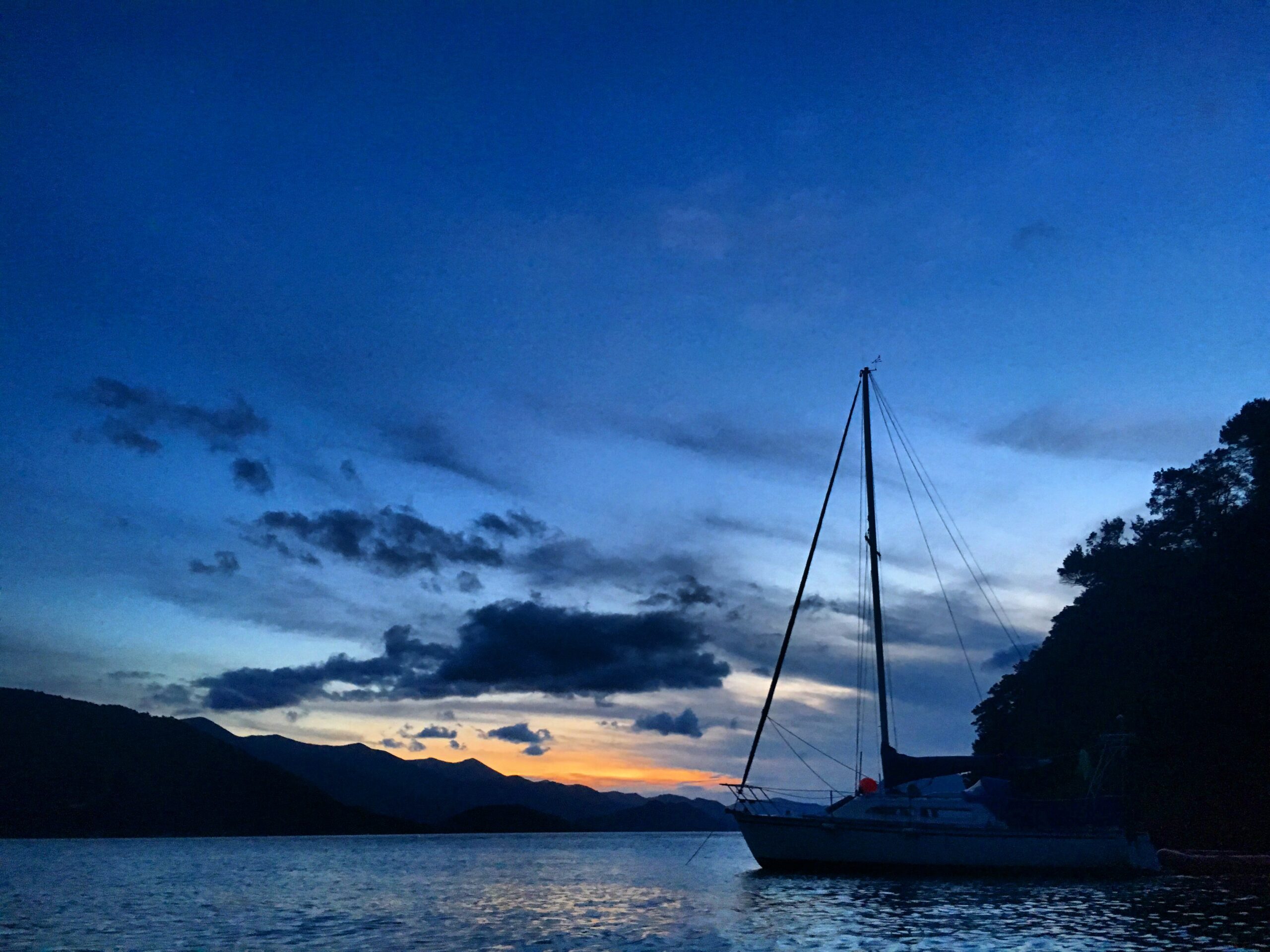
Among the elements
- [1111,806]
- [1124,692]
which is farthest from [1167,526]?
[1111,806]

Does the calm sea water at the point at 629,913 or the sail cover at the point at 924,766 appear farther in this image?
the sail cover at the point at 924,766

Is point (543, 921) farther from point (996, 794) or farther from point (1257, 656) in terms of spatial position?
point (1257, 656)

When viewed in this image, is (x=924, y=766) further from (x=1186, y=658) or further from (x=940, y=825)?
(x=1186, y=658)

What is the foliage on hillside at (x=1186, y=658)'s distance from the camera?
49.7 meters

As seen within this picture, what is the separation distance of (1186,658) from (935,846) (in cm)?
2320

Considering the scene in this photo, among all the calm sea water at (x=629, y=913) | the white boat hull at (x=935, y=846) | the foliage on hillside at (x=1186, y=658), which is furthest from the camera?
the foliage on hillside at (x=1186, y=658)

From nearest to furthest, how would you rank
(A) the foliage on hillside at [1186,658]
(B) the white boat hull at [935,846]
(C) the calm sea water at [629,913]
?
(C) the calm sea water at [629,913]
(B) the white boat hull at [935,846]
(A) the foliage on hillside at [1186,658]

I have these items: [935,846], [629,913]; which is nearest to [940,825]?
[935,846]

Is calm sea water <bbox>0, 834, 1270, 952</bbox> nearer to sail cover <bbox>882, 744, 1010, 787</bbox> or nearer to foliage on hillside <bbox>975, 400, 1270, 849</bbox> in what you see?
sail cover <bbox>882, 744, 1010, 787</bbox>

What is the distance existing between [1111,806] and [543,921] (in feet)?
88.5

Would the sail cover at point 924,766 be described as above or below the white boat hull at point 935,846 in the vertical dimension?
above

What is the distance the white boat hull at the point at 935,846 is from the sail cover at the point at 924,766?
2.15 m

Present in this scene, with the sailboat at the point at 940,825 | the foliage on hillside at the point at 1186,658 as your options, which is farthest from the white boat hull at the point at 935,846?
the foliage on hillside at the point at 1186,658

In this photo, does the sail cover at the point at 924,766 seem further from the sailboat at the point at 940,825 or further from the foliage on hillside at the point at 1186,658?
the foliage on hillside at the point at 1186,658
